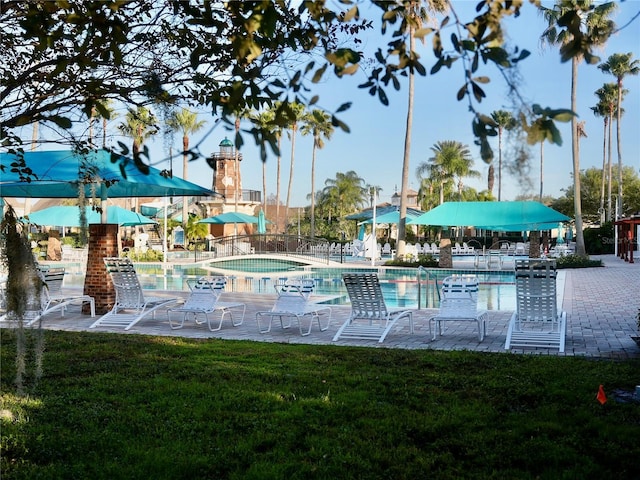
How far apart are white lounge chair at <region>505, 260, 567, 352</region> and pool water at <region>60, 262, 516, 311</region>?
15.7 ft

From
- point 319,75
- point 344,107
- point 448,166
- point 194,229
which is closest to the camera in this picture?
point 344,107

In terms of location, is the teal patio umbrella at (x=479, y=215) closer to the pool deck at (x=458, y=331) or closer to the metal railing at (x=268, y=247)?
the metal railing at (x=268, y=247)

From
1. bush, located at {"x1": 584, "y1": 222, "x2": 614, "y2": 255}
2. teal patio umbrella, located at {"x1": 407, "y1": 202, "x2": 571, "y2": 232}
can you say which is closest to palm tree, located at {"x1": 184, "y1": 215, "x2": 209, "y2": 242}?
teal patio umbrella, located at {"x1": 407, "y1": 202, "x2": 571, "y2": 232}

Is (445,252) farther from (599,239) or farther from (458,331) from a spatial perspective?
(599,239)

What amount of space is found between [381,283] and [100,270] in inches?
428

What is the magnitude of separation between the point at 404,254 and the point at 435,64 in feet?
85.5

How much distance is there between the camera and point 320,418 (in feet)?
15.2

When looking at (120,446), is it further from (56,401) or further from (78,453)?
(56,401)

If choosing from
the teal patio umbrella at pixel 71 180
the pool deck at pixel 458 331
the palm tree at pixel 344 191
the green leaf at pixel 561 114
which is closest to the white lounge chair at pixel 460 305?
the pool deck at pixel 458 331

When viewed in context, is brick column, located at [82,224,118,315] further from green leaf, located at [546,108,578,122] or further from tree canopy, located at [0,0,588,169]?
green leaf, located at [546,108,578,122]

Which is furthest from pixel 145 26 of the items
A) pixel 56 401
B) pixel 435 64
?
pixel 56 401

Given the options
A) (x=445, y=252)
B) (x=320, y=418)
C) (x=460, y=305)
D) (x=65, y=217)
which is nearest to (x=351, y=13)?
(x=320, y=418)

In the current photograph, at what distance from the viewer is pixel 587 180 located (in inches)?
2395

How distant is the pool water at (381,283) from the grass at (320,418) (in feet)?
22.7
